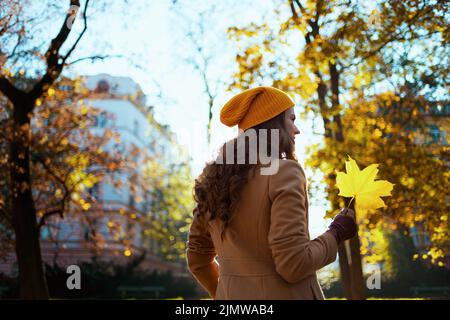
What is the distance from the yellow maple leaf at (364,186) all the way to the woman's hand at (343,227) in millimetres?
117

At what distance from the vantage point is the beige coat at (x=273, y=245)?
6.06 ft

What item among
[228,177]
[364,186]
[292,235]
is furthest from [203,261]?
[364,186]

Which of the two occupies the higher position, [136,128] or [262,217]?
[136,128]

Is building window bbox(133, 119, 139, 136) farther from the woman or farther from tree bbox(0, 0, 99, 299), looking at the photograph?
the woman

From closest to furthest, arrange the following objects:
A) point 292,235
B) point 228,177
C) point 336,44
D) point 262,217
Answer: point 292,235 → point 262,217 → point 228,177 → point 336,44

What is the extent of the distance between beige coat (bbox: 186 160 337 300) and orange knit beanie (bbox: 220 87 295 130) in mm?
227

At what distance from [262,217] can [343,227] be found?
297 mm

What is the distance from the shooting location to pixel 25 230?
1109 centimetres

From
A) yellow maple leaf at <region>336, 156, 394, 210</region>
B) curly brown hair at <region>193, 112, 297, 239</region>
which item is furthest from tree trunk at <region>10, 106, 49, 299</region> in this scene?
yellow maple leaf at <region>336, 156, 394, 210</region>

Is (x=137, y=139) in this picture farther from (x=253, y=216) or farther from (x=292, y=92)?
(x=253, y=216)

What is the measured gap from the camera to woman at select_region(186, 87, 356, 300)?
6.10 feet

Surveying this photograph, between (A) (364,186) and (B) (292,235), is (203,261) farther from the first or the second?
(A) (364,186)

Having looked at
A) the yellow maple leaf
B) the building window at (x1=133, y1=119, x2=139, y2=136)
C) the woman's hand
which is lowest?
the woman's hand

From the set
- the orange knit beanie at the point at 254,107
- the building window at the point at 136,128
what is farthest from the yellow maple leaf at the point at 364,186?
the building window at the point at 136,128
